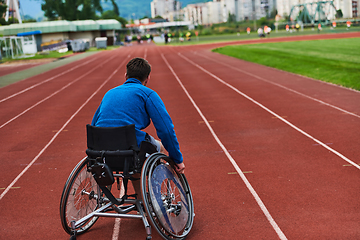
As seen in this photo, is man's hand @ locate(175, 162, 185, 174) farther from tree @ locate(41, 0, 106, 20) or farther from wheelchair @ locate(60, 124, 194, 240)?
tree @ locate(41, 0, 106, 20)

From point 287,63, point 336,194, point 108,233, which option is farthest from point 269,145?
point 287,63

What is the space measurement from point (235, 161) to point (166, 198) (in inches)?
109

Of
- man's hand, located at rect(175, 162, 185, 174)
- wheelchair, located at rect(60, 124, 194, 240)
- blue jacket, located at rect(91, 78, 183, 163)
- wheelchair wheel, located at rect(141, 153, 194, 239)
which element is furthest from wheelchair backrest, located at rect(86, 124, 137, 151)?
man's hand, located at rect(175, 162, 185, 174)

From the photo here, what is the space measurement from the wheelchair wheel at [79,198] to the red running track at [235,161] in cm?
31

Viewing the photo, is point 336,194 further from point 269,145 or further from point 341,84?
point 341,84

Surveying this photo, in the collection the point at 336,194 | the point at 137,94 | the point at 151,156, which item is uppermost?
the point at 137,94

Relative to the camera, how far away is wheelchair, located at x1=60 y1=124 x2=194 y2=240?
3.41 meters

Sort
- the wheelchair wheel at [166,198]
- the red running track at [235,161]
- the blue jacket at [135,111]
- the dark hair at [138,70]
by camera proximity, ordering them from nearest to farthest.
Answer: the wheelchair wheel at [166,198], the blue jacket at [135,111], the dark hair at [138,70], the red running track at [235,161]

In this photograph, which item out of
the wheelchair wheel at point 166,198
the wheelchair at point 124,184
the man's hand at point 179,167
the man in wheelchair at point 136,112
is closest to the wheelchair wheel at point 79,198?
the wheelchair at point 124,184

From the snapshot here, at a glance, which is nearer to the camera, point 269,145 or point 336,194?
point 336,194

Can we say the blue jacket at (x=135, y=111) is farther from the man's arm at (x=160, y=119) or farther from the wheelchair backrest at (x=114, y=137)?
the wheelchair backrest at (x=114, y=137)

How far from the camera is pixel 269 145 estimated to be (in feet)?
23.1

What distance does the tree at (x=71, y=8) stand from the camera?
92.3m

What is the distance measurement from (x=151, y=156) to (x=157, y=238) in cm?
89
